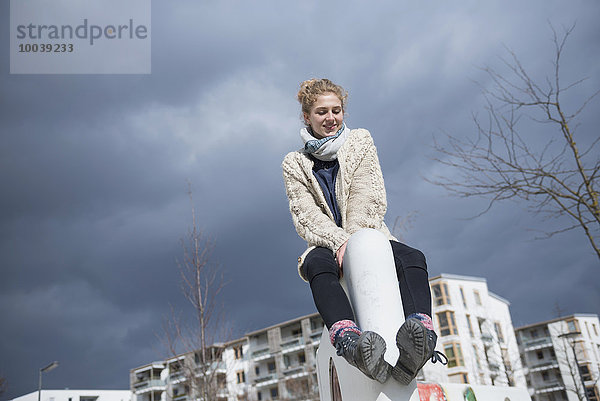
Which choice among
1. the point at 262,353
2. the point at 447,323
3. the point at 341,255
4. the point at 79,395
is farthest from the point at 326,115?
the point at 79,395

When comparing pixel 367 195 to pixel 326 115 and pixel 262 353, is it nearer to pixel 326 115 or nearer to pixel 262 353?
pixel 326 115

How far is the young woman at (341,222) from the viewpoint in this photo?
195 cm

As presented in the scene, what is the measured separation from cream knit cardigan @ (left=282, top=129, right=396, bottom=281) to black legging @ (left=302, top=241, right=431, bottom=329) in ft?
0.84

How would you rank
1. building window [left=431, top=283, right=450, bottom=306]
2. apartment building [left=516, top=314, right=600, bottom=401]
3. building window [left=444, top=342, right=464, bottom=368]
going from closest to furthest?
building window [left=444, top=342, right=464, bottom=368] < building window [left=431, top=283, right=450, bottom=306] < apartment building [left=516, top=314, right=600, bottom=401]

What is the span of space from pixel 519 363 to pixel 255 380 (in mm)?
25870

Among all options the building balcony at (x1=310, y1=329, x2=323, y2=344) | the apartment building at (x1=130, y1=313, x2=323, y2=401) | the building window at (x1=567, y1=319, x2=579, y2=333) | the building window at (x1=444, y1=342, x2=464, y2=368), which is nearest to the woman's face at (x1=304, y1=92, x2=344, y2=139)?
the apartment building at (x1=130, y1=313, x2=323, y2=401)

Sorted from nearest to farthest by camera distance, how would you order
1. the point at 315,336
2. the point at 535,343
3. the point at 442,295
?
1. the point at 442,295
2. the point at 315,336
3. the point at 535,343

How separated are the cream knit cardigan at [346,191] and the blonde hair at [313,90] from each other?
25 centimetres

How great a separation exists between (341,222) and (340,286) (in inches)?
25.2

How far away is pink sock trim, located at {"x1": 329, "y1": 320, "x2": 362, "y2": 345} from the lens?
2.07 metres

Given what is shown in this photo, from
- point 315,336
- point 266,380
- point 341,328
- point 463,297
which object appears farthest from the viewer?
point 266,380

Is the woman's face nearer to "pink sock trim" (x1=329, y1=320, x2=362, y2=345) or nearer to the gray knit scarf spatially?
the gray knit scarf

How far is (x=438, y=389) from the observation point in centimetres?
275

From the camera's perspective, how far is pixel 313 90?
3.02m
